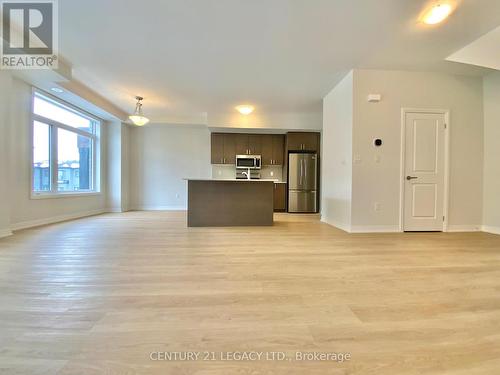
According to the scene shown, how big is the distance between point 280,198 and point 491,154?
438 centimetres

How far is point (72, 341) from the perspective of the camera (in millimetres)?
1131

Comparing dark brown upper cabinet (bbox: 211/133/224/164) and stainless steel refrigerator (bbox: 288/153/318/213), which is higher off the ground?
dark brown upper cabinet (bbox: 211/133/224/164)

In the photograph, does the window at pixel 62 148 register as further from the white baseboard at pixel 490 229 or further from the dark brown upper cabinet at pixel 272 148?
the white baseboard at pixel 490 229

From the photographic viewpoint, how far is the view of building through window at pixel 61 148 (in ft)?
14.3

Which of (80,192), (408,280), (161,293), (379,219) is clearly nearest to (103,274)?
(161,293)

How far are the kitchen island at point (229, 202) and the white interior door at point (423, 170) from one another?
2351 millimetres

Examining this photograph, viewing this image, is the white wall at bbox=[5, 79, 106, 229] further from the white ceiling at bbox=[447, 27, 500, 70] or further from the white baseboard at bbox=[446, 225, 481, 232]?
the white baseboard at bbox=[446, 225, 481, 232]

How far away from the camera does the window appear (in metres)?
4.35

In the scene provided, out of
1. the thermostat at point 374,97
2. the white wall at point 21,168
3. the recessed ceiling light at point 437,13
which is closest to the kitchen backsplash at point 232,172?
the thermostat at point 374,97

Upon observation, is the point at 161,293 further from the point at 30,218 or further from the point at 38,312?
the point at 30,218

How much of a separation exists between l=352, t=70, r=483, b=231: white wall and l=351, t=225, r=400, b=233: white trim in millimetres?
16

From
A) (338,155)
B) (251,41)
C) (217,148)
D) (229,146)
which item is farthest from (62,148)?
(338,155)

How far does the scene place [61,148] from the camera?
4.91 meters

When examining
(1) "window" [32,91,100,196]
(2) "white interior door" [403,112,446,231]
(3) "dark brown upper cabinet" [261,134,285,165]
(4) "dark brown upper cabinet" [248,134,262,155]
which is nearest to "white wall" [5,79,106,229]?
(1) "window" [32,91,100,196]
